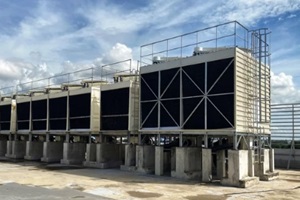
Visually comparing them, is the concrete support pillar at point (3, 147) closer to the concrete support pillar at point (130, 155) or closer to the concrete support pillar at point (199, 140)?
the concrete support pillar at point (130, 155)

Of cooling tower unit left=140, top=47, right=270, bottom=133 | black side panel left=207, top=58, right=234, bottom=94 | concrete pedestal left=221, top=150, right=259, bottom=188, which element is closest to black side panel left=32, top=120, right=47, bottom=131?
cooling tower unit left=140, top=47, right=270, bottom=133

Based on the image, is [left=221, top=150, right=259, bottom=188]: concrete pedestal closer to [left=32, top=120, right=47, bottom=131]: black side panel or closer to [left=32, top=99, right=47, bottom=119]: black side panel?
[left=32, top=120, right=47, bottom=131]: black side panel

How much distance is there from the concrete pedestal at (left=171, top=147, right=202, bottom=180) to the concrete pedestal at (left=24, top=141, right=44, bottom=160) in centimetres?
1886

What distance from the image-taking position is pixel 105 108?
1089 inches

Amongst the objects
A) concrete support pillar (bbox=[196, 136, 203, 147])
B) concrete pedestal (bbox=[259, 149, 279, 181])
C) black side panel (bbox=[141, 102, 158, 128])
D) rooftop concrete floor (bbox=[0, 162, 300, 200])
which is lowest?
rooftop concrete floor (bbox=[0, 162, 300, 200])

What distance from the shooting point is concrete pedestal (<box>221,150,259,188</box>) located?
18.2 m

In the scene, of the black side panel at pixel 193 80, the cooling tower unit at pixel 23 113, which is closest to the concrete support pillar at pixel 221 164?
the black side panel at pixel 193 80

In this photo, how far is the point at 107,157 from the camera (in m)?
28.3

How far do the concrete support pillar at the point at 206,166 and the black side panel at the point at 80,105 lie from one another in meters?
12.2

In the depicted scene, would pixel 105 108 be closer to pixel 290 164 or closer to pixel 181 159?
pixel 181 159

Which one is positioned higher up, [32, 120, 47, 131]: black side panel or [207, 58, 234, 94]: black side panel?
[207, 58, 234, 94]: black side panel

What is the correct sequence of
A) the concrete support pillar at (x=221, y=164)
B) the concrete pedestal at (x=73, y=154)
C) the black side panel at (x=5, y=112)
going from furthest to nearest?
the black side panel at (x=5, y=112) → the concrete pedestal at (x=73, y=154) → the concrete support pillar at (x=221, y=164)

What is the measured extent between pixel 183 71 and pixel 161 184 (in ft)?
23.2

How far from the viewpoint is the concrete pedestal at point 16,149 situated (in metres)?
37.7
